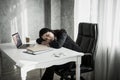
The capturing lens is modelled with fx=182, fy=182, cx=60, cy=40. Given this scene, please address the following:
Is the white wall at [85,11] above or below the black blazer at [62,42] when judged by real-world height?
above

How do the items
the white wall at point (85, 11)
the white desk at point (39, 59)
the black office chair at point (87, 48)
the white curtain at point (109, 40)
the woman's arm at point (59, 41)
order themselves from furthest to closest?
the white wall at point (85, 11) < the white curtain at point (109, 40) < the woman's arm at point (59, 41) < the black office chair at point (87, 48) < the white desk at point (39, 59)

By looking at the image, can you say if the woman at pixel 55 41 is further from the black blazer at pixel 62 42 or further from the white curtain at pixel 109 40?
the white curtain at pixel 109 40

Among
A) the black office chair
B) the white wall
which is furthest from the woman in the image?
the white wall

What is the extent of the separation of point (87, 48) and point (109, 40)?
16.8 inches

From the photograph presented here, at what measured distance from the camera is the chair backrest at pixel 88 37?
2.72 m

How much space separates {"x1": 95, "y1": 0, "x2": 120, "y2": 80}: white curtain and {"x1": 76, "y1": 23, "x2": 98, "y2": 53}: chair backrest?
33 cm

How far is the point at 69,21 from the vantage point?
398 cm

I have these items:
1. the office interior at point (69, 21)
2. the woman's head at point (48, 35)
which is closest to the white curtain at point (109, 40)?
the office interior at point (69, 21)

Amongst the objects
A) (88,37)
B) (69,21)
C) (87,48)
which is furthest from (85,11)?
(87,48)

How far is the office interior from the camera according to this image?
2.90 meters

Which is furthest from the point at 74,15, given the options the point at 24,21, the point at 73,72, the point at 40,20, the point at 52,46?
the point at 73,72

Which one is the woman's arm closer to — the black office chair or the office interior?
the black office chair

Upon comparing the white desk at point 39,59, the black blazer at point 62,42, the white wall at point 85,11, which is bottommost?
the white desk at point 39,59

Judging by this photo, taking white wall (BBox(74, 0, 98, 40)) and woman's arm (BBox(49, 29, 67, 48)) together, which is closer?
woman's arm (BBox(49, 29, 67, 48))
